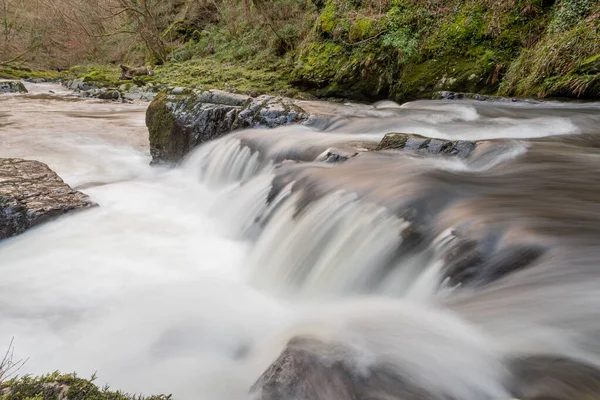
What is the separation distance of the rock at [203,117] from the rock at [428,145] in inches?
90.6

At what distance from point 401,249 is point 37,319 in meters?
2.50

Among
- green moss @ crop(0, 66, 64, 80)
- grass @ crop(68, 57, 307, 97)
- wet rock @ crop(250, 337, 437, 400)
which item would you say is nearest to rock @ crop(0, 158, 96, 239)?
wet rock @ crop(250, 337, 437, 400)

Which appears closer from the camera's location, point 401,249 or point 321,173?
point 401,249

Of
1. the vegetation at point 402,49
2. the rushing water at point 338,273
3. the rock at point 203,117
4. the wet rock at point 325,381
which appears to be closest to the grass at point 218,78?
the vegetation at point 402,49

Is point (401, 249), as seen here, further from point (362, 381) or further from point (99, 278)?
point (99, 278)

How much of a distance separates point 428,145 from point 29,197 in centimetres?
425

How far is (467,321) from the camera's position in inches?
82.7

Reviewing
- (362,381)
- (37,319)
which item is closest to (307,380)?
(362,381)

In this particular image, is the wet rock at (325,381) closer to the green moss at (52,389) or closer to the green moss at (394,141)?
the green moss at (52,389)

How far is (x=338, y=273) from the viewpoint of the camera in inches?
121

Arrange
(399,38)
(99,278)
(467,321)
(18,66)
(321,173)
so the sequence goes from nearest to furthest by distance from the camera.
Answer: (467,321), (99,278), (321,173), (399,38), (18,66)

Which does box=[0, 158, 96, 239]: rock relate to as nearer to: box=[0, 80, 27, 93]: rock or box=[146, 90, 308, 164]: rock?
box=[146, 90, 308, 164]: rock

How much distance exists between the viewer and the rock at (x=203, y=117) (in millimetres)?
A: 6918

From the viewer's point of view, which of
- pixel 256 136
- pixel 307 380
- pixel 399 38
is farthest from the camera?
pixel 399 38
